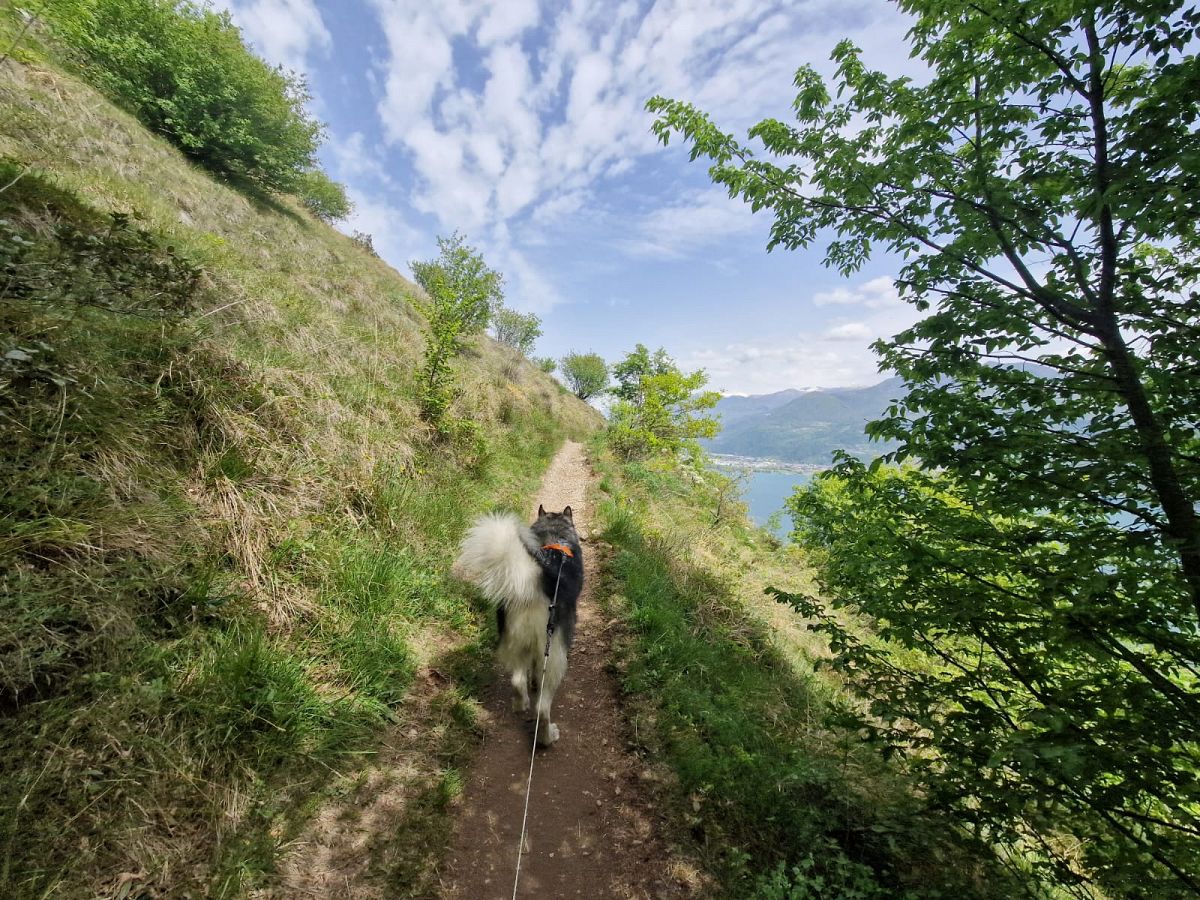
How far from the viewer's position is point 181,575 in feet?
9.64

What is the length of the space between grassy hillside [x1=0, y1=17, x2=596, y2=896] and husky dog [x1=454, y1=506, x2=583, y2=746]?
637mm

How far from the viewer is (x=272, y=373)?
4.91 metres

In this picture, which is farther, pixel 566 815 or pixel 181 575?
pixel 566 815

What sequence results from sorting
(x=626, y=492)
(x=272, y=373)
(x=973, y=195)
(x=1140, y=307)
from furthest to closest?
1. (x=626, y=492)
2. (x=272, y=373)
3. (x=973, y=195)
4. (x=1140, y=307)

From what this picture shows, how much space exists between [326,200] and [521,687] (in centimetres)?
2936

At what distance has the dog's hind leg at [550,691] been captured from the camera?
3859mm

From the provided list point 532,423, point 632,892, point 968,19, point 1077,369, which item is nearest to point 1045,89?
point 968,19

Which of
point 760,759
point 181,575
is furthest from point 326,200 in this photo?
point 760,759

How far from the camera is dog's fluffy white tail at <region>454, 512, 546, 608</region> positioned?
3.72 metres

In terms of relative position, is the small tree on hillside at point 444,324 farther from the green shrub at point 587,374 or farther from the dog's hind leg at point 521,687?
the green shrub at point 587,374

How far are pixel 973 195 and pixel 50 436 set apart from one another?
6226 millimetres

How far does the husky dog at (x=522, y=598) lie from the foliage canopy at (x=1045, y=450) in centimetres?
217

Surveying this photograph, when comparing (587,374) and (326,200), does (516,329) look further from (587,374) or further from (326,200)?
(326,200)

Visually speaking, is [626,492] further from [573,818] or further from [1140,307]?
[1140,307]
